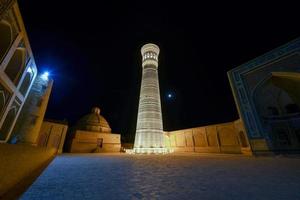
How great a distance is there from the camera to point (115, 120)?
32.0 meters

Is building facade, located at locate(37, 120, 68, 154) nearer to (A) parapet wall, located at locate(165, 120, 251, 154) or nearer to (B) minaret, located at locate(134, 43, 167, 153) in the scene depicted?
(B) minaret, located at locate(134, 43, 167, 153)

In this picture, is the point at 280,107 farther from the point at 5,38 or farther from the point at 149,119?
the point at 5,38

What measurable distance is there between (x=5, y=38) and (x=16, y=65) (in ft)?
7.08

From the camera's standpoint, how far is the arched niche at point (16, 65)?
28.0 feet

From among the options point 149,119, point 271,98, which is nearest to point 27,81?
point 149,119

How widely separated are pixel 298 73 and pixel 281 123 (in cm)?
346

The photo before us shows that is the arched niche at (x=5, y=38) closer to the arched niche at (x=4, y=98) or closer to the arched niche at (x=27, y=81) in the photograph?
the arched niche at (x=4, y=98)

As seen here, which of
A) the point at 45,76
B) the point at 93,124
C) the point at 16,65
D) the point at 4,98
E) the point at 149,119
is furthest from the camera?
the point at 93,124

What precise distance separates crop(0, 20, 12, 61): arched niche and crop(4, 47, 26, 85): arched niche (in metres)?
0.98

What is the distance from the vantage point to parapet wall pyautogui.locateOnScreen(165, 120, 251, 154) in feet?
43.2

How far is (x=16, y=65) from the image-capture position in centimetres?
888

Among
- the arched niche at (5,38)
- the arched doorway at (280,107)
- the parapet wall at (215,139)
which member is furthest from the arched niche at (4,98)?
the parapet wall at (215,139)

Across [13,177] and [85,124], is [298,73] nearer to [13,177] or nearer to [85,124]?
[13,177]

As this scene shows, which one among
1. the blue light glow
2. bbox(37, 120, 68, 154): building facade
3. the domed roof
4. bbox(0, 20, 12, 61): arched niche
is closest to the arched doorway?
bbox(0, 20, 12, 61): arched niche
